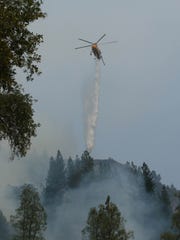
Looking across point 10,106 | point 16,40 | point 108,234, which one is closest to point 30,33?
point 16,40

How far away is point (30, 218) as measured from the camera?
301 ft

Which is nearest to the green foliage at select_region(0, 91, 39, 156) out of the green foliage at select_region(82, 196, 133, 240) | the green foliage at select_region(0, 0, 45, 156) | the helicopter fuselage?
the green foliage at select_region(0, 0, 45, 156)

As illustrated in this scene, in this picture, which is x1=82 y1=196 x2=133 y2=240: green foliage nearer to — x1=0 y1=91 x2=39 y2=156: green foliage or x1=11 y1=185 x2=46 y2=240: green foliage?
x1=11 y1=185 x2=46 y2=240: green foliage

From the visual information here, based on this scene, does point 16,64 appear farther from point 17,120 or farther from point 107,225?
point 107,225

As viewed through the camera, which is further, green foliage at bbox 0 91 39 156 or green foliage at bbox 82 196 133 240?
green foliage at bbox 82 196 133 240

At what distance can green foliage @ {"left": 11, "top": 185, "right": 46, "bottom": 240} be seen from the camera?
3595 inches

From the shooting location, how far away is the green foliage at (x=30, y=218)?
9131 cm

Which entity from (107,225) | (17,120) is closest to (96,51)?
(107,225)

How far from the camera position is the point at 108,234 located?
87.8 meters

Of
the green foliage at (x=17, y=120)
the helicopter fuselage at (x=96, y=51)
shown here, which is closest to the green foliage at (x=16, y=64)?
the green foliage at (x=17, y=120)

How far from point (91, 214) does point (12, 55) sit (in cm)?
6981

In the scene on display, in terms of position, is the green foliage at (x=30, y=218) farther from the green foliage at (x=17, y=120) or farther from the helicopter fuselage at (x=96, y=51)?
the green foliage at (x=17, y=120)

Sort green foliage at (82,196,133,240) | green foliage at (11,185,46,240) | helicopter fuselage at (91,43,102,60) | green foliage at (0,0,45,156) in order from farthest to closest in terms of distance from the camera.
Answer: helicopter fuselage at (91,43,102,60) < green foliage at (11,185,46,240) < green foliage at (82,196,133,240) < green foliage at (0,0,45,156)

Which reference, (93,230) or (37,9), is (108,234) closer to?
(93,230)
